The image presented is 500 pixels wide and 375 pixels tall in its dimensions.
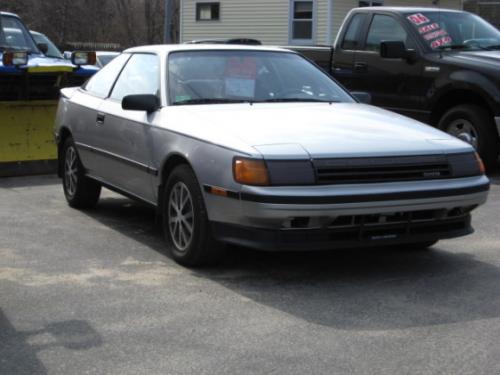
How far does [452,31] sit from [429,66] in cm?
74

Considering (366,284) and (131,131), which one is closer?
(366,284)

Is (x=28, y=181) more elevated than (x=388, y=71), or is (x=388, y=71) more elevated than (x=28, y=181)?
(x=388, y=71)

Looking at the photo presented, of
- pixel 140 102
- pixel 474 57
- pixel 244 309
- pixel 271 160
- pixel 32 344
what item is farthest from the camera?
pixel 474 57

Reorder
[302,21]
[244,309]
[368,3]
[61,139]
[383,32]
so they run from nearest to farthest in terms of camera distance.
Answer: [244,309], [61,139], [383,32], [302,21], [368,3]

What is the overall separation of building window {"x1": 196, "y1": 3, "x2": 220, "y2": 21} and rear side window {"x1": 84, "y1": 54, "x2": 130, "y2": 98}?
69.7ft

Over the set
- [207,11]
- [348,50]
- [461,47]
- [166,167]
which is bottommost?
[166,167]

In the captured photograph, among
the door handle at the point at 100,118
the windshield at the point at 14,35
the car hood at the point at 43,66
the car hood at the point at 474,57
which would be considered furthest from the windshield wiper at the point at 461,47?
the windshield at the point at 14,35

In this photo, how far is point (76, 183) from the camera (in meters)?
7.66

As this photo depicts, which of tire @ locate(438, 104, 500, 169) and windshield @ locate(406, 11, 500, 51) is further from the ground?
windshield @ locate(406, 11, 500, 51)

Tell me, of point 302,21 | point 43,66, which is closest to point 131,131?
point 43,66

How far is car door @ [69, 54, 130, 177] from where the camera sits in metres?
7.04

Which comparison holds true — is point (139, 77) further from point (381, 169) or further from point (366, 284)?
point (366, 284)

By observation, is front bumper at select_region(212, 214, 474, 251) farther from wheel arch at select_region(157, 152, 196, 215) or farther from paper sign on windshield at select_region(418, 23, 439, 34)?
paper sign on windshield at select_region(418, 23, 439, 34)

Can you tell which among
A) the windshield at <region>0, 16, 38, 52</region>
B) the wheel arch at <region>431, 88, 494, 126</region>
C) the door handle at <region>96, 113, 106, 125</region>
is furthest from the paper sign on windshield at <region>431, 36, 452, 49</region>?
the windshield at <region>0, 16, 38, 52</region>
